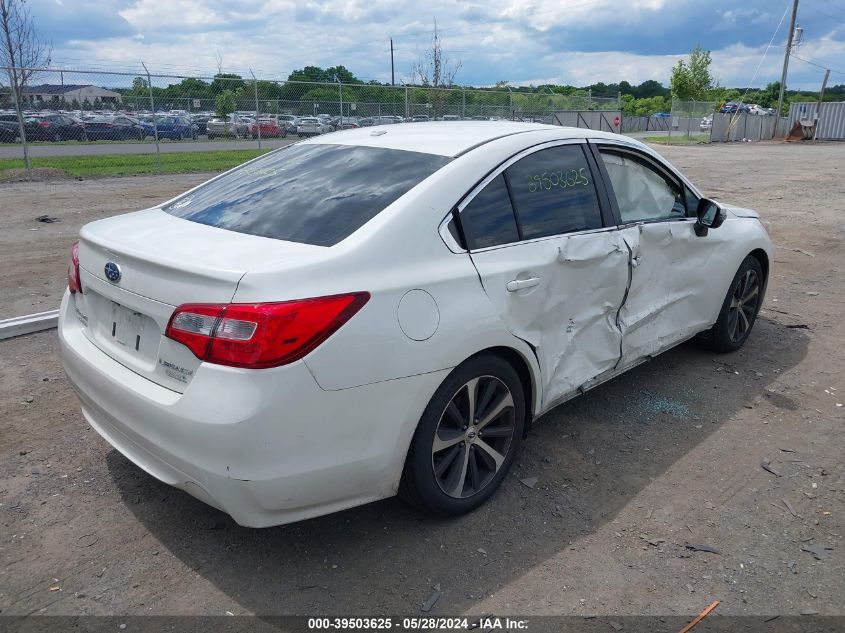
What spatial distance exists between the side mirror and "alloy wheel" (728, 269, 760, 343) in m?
0.77

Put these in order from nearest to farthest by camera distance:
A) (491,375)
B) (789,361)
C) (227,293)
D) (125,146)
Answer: (227,293)
(491,375)
(789,361)
(125,146)

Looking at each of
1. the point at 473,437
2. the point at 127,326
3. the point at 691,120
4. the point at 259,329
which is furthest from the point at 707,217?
the point at 691,120

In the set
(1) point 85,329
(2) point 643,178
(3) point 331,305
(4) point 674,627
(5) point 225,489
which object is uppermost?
(2) point 643,178

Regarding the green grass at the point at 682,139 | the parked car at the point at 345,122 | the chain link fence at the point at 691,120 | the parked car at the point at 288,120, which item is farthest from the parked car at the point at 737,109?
the parked car at the point at 288,120

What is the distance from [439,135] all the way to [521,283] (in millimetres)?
Result: 997

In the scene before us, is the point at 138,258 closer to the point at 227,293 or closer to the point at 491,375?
the point at 227,293

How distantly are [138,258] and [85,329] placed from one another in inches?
25.5

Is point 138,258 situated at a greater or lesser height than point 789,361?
greater

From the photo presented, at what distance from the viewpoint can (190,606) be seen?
2.60 metres

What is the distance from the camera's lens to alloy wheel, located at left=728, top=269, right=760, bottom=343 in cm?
517

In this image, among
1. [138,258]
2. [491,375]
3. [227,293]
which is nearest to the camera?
[227,293]

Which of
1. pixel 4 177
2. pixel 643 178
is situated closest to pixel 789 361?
pixel 643 178

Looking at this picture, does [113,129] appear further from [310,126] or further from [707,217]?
[707,217]

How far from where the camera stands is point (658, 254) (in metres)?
4.21
